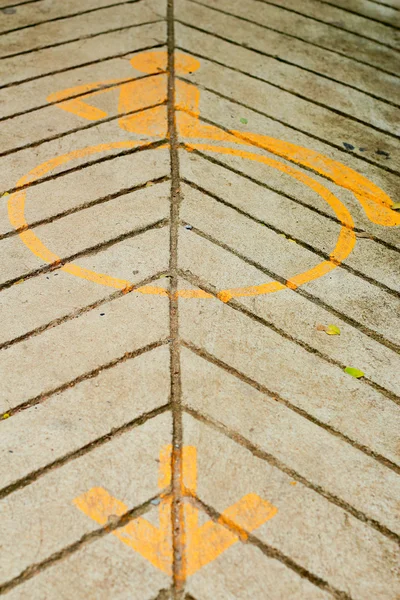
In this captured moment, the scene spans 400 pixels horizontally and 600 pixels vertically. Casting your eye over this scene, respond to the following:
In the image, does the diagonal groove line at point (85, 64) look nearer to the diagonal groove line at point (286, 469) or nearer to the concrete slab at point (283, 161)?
the concrete slab at point (283, 161)

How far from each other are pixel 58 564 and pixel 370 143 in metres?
2.61

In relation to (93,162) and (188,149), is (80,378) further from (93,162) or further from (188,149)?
(188,149)

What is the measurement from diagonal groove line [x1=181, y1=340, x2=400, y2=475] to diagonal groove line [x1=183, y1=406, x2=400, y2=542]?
0.20 m

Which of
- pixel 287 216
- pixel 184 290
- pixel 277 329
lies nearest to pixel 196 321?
pixel 184 290

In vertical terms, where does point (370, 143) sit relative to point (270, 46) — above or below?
below

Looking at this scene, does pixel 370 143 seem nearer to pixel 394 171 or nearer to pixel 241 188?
pixel 394 171

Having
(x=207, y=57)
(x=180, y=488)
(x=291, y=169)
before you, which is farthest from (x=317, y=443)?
(x=207, y=57)

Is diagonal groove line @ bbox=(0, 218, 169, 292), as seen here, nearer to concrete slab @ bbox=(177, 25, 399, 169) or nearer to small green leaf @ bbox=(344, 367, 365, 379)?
small green leaf @ bbox=(344, 367, 365, 379)

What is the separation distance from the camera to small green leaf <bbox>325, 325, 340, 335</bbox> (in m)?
2.28

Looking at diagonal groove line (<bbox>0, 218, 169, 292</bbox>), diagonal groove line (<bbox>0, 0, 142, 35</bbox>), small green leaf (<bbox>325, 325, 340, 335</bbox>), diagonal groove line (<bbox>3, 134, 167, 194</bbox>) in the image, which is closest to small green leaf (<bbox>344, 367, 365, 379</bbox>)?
small green leaf (<bbox>325, 325, 340, 335</bbox>)

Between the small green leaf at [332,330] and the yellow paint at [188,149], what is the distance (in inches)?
9.5

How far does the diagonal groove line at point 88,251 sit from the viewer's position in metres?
2.38

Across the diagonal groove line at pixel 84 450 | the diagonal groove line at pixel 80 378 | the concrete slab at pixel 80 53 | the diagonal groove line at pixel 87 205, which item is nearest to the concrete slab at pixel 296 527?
the diagonal groove line at pixel 84 450

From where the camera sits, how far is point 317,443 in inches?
76.0
